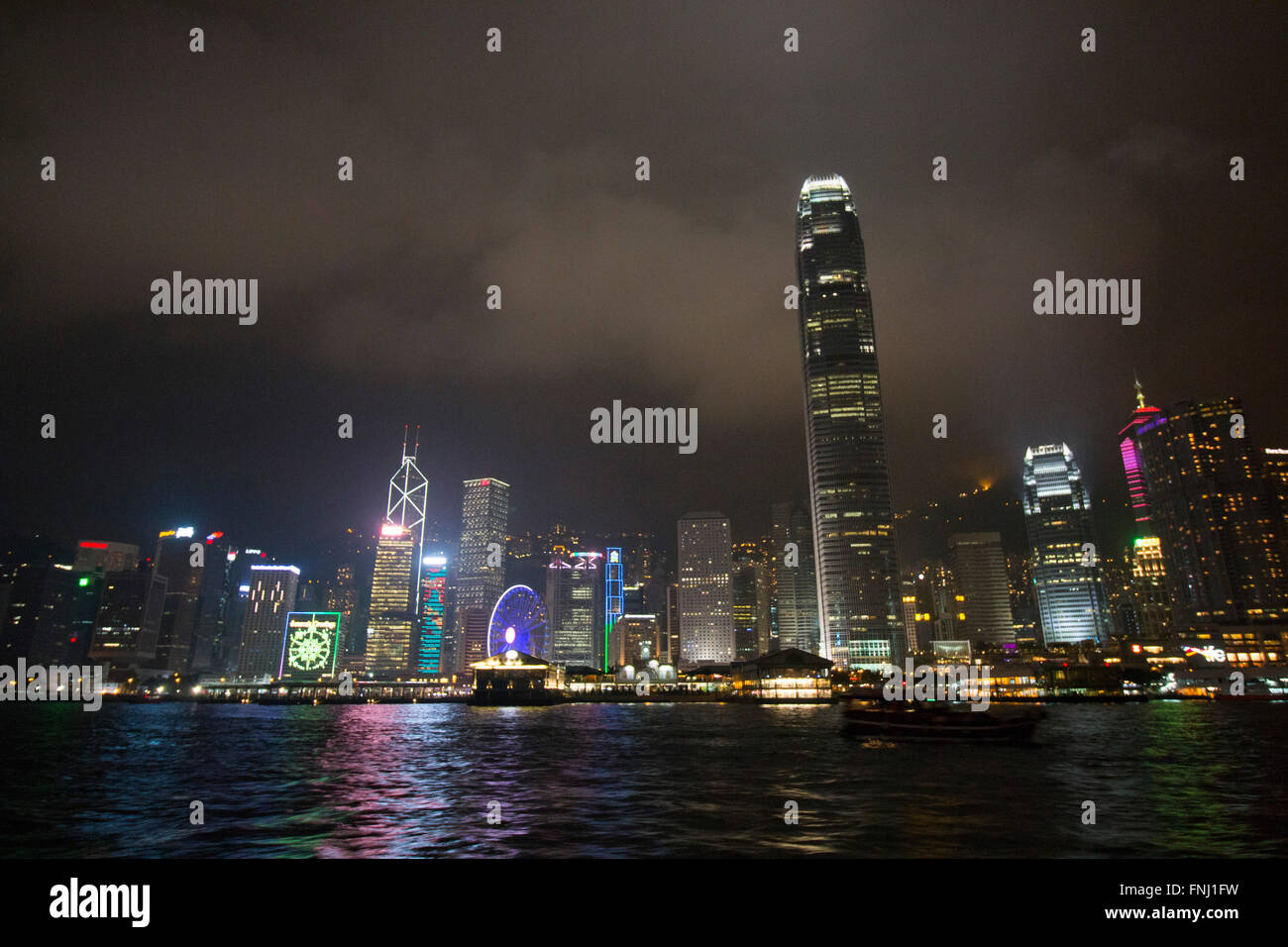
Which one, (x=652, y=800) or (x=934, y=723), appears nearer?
(x=652, y=800)

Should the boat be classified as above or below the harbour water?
below

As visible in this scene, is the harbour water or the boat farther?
the boat

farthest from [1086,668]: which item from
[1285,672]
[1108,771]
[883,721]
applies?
[1108,771]

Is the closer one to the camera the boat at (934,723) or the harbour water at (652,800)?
the harbour water at (652,800)

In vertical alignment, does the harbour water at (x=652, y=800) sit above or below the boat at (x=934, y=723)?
above
